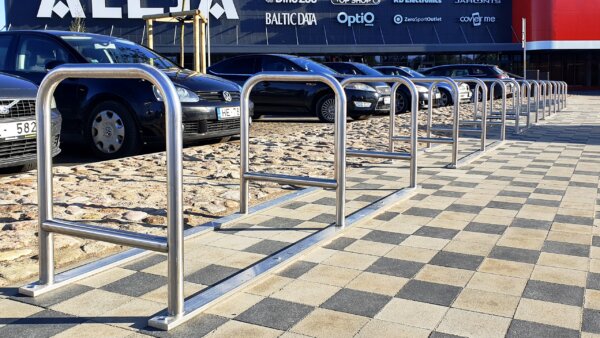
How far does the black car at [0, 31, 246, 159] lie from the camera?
7641mm

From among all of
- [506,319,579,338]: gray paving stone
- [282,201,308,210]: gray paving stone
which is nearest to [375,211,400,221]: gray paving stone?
[282,201,308,210]: gray paving stone

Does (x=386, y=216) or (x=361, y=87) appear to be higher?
(x=361, y=87)

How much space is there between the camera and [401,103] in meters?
16.6

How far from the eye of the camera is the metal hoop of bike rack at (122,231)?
9.23 ft

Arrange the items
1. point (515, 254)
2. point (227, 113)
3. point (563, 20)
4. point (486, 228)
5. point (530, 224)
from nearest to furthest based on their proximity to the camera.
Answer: point (515, 254) → point (486, 228) → point (530, 224) → point (227, 113) → point (563, 20)

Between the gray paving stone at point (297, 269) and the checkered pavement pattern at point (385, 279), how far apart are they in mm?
15

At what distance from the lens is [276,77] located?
4562 millimetres

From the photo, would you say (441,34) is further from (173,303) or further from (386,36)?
(173,303)

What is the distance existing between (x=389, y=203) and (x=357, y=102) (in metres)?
8.31

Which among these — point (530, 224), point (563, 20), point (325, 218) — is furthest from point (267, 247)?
point (563, 20)

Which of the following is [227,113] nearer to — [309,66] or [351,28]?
[309,66]

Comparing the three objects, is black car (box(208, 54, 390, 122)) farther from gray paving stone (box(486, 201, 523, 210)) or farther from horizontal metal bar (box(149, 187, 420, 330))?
horizontal metal bar (box(149, 187, 420, 330))

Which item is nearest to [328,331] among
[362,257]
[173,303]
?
[173,303]

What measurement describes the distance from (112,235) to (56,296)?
17.6 inches
